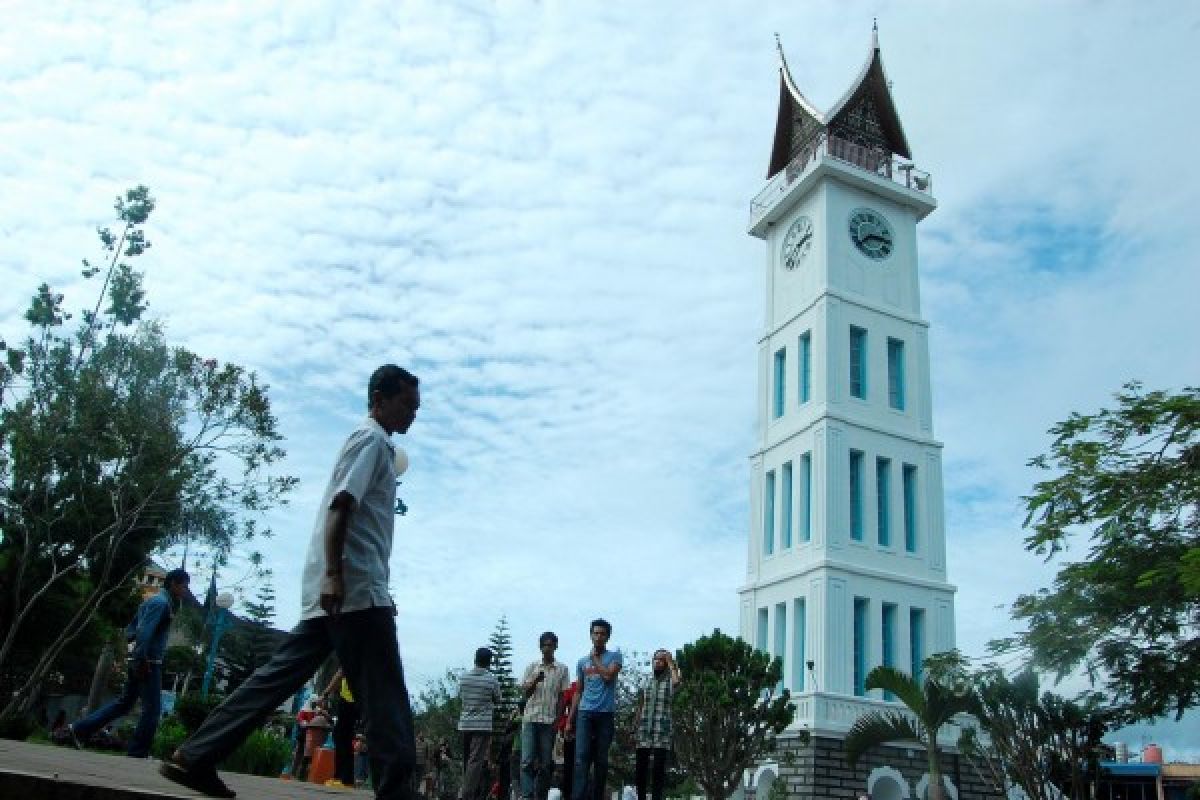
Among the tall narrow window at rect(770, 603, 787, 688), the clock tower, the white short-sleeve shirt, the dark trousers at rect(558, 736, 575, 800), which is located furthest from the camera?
the tall narrow window at rect(770, 603, 787, 688)

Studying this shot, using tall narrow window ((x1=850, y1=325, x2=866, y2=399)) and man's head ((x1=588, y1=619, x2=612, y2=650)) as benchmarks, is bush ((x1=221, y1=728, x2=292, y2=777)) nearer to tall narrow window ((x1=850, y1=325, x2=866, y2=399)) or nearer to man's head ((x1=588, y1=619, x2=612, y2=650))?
man's head ((x1=588, y1=619, x2=612, y2=650))

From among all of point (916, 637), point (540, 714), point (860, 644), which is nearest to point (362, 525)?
point (540, 714)

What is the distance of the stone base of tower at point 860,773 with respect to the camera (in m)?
23.8

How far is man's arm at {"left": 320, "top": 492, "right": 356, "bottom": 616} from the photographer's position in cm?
358

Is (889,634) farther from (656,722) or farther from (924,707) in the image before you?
(656,722)

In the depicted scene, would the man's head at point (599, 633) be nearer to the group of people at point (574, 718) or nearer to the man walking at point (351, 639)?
the group of people at point (574, 718)

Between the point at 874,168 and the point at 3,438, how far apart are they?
2583 centimetres

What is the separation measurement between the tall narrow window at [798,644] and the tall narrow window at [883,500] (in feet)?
9.68

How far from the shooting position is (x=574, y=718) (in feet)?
28.0

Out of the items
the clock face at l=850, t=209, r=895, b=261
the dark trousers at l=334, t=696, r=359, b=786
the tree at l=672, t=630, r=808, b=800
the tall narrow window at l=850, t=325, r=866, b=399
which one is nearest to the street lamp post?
the tree at l=672, t=630, r=808, b=800

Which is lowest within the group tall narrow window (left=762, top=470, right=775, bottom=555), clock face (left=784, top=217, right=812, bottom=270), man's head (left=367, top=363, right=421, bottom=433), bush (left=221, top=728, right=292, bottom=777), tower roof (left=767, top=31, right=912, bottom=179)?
bush (left=221, top=728, right=292, bottom=777)

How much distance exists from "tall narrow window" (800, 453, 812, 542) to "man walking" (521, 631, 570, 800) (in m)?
19.7

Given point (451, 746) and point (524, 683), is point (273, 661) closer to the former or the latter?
point (524, 683)

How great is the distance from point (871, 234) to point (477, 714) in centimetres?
2625
